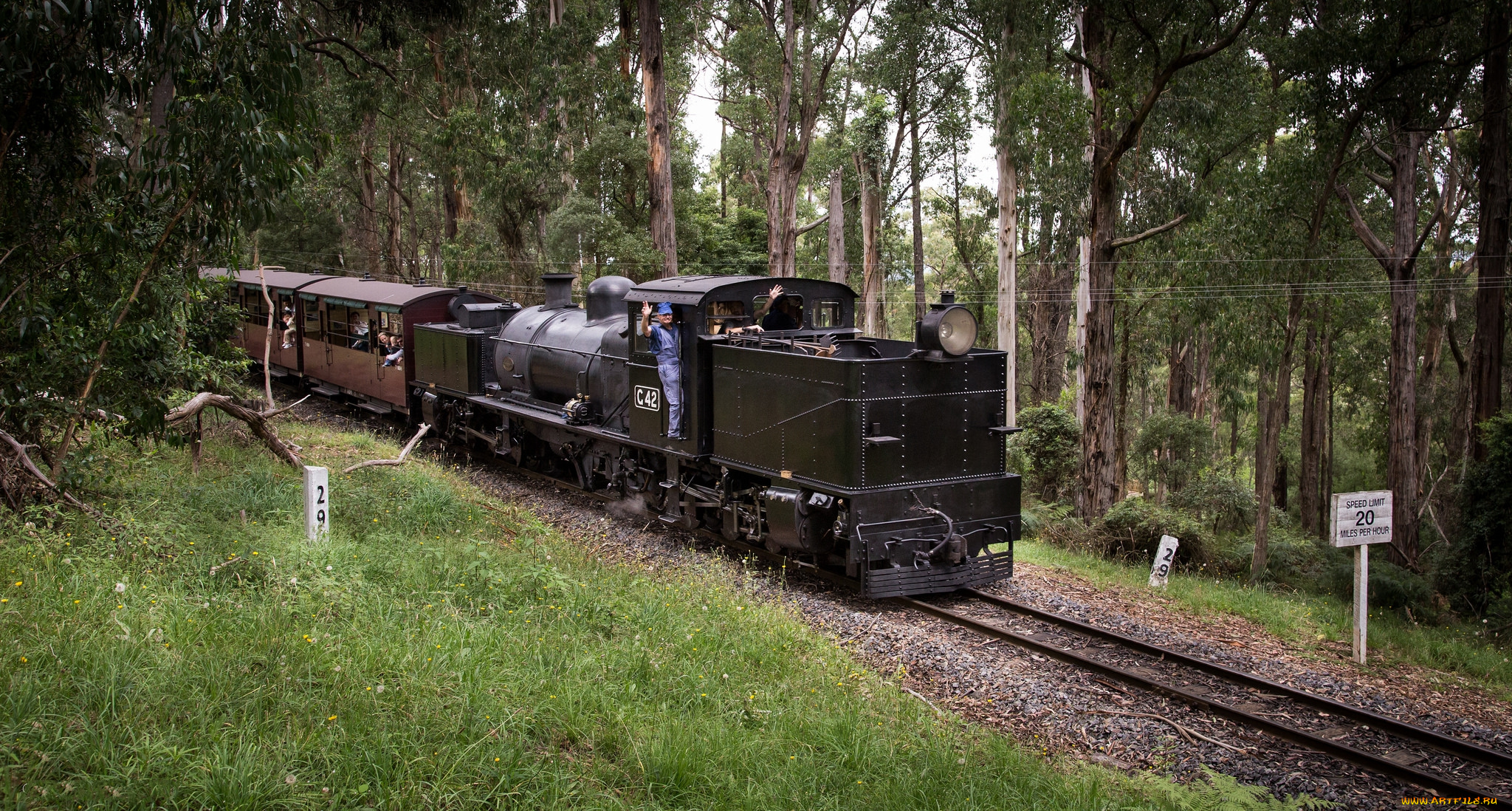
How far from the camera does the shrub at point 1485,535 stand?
1163 cm

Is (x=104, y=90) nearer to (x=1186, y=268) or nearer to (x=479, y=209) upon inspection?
(x=1186, y=268)

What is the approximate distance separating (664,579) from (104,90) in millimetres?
5921

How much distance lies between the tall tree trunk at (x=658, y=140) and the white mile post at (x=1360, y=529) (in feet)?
47.4

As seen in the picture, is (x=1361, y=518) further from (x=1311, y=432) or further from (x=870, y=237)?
(x=870, y=237)

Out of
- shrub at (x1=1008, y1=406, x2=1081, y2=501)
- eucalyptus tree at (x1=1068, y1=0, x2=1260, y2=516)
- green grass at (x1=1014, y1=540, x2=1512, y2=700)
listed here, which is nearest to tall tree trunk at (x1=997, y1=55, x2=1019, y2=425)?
shrub at (x1=1008, y1=406, x2=1081, y2=501)

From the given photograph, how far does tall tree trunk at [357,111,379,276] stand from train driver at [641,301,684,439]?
2427cm

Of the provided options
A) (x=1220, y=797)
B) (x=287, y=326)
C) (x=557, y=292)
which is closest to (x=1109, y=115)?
(x=557, y=292)

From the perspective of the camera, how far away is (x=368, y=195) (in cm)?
3384

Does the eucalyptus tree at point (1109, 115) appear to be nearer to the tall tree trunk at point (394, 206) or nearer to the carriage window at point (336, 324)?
the carriage window at point (336, 324)

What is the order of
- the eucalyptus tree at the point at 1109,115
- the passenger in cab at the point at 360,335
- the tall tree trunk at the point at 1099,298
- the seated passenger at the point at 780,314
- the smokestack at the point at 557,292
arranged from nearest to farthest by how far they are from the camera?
the seated passenger at the point at 780,314
the eucalyptus tree at the point at 1109,115
the smokestack at the point at 557,292
the tall tree trunk at the point at 1099,298
the passenger in cab at the point at 360,335

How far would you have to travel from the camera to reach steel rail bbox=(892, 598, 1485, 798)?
5.57 metres

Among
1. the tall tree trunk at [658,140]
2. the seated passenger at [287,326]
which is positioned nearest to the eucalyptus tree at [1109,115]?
the tall tree trunk at [658,140]

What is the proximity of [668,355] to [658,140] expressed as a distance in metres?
11.4

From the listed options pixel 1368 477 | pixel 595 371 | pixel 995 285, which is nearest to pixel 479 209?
pixel 995 285
